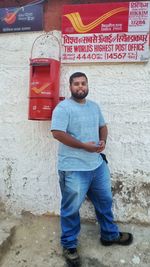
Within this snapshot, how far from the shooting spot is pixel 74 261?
139 inches

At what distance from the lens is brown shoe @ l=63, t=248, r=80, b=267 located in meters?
3.53

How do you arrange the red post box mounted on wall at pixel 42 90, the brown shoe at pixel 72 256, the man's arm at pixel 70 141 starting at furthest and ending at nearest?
the red post box mounted on wall at pixel 42 90 < the brown shoe at pixel 72 256 < the man's arm at pixel 70 141

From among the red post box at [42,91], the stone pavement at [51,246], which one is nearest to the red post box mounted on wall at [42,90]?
the red post box at [42,91]

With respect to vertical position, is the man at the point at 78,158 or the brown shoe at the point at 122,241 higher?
the man at the point at 78,158

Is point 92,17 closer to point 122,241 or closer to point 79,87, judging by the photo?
point 79,87

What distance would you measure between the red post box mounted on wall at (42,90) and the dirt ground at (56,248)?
1.25 m

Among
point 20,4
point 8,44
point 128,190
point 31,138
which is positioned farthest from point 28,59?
point 128,190

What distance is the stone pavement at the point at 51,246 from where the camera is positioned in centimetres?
362

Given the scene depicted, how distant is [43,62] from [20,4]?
830 millimetres

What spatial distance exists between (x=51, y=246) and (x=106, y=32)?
2276 millimetres

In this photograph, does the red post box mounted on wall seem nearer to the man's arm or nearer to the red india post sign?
the red india post sign

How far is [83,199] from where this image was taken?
355 centimetres

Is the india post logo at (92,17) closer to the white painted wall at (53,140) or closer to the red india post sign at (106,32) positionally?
the red india post sign at (106,32)

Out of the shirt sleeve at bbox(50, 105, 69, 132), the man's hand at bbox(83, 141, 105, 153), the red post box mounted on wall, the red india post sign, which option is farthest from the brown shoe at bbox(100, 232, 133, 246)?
the red india post sign
